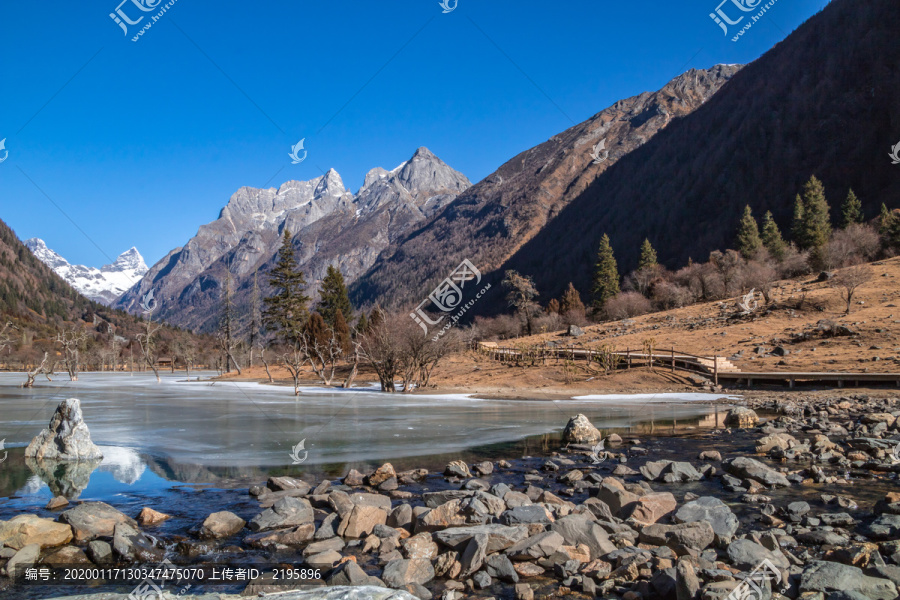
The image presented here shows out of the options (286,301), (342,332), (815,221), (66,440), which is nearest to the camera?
(66,440)

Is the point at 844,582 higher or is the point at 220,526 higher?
the point at 220,526

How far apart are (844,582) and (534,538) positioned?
10.4 ft

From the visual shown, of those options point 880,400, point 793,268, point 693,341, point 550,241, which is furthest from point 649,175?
point 880,400

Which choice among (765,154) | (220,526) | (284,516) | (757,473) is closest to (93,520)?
(220,526)

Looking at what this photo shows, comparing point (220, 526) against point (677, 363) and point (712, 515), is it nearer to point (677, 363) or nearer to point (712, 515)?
point (712, 515)

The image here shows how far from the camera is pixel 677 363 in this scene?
3628cm

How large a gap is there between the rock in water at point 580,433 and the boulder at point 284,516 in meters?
9.44

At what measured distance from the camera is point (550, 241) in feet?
557

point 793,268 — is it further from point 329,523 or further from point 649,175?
point 649,175

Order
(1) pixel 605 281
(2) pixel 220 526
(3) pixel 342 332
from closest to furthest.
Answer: (2) pixel 220 526, (3) pixel 342 332, (1) pixel 605 281

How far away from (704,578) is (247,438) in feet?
44.6

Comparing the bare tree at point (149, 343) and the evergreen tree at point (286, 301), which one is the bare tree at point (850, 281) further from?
the bare tree at point (149, 343)

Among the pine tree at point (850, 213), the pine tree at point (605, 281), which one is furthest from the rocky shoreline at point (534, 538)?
the pine tree at point (850, 213)

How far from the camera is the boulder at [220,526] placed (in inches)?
293
